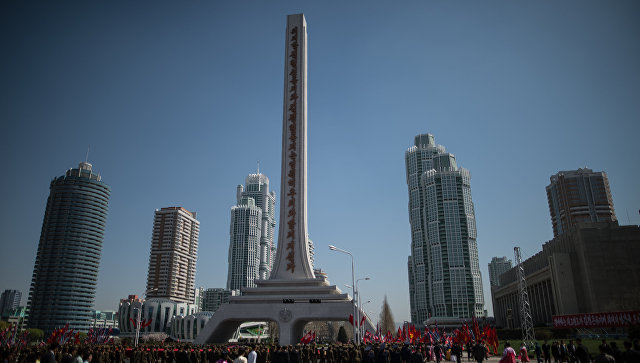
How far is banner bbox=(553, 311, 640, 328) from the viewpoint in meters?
41.5

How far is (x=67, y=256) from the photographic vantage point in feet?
439

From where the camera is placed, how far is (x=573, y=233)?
6288 centimetres

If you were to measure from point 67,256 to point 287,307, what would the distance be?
117161 millimetres

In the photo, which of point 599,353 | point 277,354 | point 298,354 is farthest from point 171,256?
point 599,353

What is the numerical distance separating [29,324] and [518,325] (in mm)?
136293

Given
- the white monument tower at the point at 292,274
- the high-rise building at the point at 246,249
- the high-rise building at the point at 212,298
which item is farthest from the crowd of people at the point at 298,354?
the high-rise building at the point at 212,298

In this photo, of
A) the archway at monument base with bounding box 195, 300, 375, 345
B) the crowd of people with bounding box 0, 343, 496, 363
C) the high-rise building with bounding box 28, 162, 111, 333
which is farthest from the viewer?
the high-rise building with bounding box 28, 162, 111, 333

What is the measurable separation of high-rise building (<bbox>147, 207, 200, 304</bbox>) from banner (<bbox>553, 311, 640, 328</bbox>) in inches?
5684

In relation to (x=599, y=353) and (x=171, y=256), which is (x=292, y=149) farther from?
(x=171, y=256)

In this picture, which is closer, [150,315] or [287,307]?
[287,307]

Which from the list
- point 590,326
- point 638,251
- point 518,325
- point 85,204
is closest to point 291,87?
point 590,326

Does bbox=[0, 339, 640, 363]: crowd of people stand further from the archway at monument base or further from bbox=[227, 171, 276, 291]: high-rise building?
bbox=[227, 171, 276, 291]: high-rise building

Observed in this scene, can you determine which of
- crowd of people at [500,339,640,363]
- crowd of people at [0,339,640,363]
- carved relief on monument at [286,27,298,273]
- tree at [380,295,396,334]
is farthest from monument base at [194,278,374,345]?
tree at [380,295,396,334]

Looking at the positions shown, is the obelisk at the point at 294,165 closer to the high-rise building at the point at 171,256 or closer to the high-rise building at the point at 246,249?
the high-rise building at the point at 171,256
